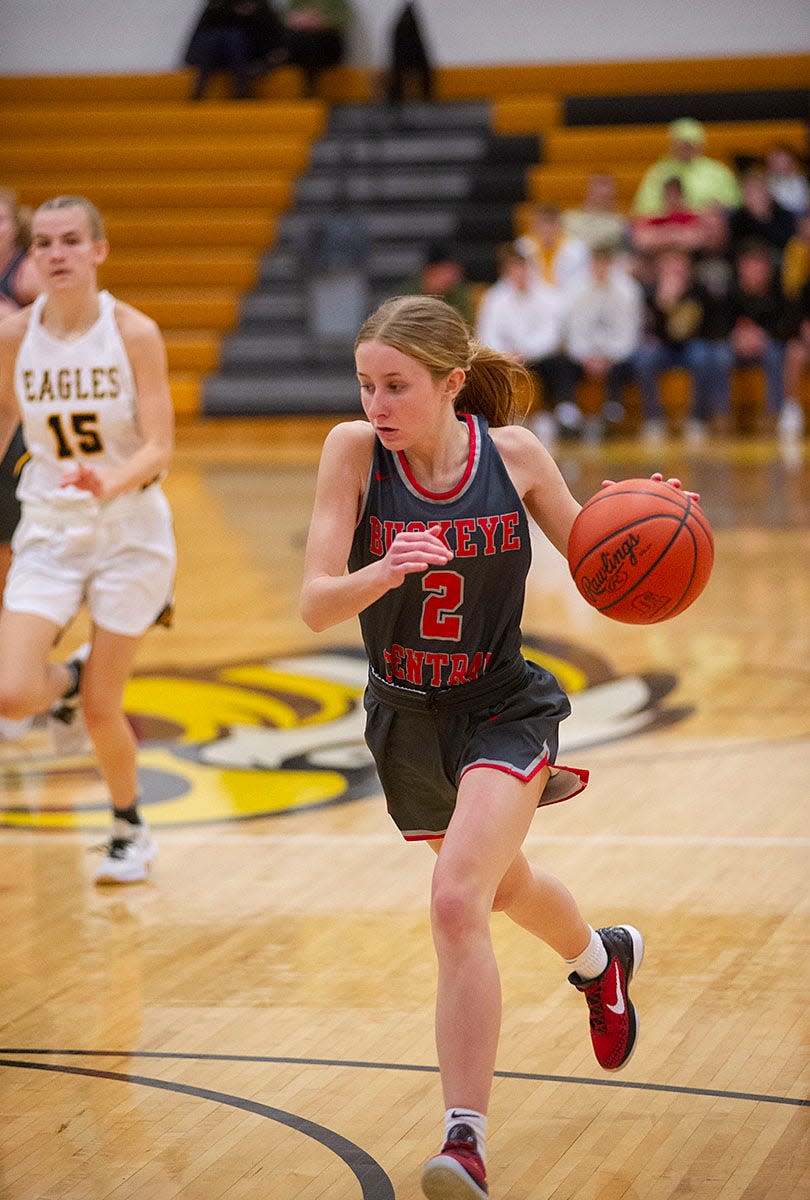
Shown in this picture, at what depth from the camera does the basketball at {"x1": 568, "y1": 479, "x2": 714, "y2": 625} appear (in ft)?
11.3

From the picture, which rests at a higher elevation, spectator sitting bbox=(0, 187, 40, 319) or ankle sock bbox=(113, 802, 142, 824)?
spectator sitting bbox=(0, 187, 40, 319)

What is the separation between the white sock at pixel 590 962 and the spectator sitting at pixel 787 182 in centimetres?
1222

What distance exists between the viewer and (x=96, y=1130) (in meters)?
3.42

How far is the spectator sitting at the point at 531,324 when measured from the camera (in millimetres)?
14031

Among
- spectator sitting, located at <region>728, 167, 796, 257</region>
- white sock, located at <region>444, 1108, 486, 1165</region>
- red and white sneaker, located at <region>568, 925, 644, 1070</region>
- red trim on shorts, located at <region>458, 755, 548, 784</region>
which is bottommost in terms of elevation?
red and white sneaker, located at <region>568, 925, 644, 1070</region>

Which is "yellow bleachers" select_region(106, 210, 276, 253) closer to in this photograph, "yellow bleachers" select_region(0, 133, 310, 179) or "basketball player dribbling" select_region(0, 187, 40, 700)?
"yellow bleachers" select_region(0, 133, 310, 179)

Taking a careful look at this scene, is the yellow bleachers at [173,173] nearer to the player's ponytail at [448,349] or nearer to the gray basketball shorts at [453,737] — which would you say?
the player's ponytail at [448,349]

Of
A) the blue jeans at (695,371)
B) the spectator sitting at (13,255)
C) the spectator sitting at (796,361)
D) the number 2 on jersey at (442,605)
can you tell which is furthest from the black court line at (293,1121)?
the blue jeans at (695,371)

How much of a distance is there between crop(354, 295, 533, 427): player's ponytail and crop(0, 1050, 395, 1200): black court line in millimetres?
1422

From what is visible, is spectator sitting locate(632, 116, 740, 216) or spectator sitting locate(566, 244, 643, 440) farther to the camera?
spectator sitting locate(632, 116, 740, 216)

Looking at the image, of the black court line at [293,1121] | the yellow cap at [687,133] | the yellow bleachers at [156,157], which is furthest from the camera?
the yellow bleachers at [156,157]

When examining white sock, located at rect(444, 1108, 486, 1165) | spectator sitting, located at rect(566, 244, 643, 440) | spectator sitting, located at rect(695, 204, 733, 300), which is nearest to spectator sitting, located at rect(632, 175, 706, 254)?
spectator sitting, located at rect(695, 204, 733, 300)

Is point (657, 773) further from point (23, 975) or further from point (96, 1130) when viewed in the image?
point (96, 1130)

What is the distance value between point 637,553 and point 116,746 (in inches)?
79.2
